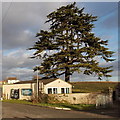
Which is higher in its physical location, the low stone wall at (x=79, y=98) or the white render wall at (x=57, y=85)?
the white render wall at (x=57, y=85)

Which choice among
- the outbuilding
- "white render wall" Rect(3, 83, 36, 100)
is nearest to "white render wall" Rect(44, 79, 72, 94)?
the outbuilding

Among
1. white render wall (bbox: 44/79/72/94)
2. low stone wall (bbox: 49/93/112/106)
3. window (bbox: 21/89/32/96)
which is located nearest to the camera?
low stone wall (bbox: 49/93/112/106)

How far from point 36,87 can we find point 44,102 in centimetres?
508

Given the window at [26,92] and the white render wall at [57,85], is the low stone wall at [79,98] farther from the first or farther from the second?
the window at [26,92]

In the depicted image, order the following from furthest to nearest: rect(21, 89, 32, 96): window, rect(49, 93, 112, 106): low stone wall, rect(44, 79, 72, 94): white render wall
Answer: rect(21, 89, 32, 96): window, rect(44, 79, 72, 94): white render wall, rect(49, 93, 112, 106): low stone wall

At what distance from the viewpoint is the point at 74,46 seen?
33781mm

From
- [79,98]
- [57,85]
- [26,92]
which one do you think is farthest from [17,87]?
[79,98]

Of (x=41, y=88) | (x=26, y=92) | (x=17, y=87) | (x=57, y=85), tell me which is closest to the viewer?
(x=41, y=88)

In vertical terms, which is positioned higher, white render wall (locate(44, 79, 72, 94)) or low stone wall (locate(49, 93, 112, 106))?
white render wall (locate(44, 79, 72, 94))

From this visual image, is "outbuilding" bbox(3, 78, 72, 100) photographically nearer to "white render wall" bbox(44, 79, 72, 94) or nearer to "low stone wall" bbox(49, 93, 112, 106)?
"white render wall" bbox(44, 79, 72, 94)

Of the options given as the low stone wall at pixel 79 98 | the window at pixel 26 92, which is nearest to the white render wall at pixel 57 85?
the window at pixel 26 92

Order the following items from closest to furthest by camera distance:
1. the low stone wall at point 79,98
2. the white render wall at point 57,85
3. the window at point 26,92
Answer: the low stone wall at point 79,98
the white render wall at point 57,85
the window at point 26,92

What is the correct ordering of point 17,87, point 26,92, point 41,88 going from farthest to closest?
point 17,87
point 26,92
point 41,88

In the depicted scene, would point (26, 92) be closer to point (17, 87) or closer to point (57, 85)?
point (17, 87)
